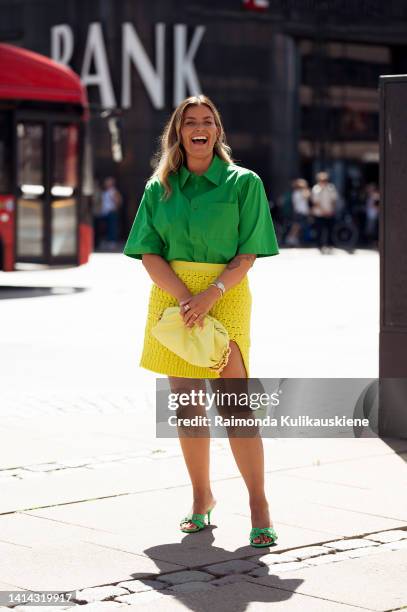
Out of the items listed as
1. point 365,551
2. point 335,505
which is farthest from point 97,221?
point 365,551

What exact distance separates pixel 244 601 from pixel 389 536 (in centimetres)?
105

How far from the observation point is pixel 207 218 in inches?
215

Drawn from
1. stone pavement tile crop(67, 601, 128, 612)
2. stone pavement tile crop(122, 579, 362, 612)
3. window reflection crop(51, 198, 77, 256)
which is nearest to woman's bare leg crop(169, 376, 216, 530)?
stone pavement tile crop(122, 579, 362, 612)

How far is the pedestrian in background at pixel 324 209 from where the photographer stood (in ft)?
102

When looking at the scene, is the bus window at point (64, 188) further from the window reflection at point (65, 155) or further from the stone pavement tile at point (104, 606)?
the stone pavement tile at point (104, 606)

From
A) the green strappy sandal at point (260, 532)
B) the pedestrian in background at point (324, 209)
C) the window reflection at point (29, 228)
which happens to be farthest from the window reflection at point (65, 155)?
the green strappy sandal at point (260, 532)

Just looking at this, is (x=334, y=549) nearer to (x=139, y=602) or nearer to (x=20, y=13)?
(x=139, y=602)

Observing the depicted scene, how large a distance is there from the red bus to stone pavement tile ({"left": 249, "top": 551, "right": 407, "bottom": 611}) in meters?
15.4

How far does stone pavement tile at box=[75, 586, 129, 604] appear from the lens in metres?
4.66

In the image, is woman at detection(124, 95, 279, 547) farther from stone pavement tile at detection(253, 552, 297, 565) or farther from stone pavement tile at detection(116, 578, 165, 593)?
stone pavement tile at detection(116, 578, 165, 593)

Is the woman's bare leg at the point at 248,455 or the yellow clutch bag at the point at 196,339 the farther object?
the woman's bare leg at the point at 248,455

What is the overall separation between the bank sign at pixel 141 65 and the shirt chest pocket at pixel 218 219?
32.2m

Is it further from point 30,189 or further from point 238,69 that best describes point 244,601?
point 238,69

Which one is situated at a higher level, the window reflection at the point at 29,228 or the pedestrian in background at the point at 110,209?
the window reflection at the point at 29,228
